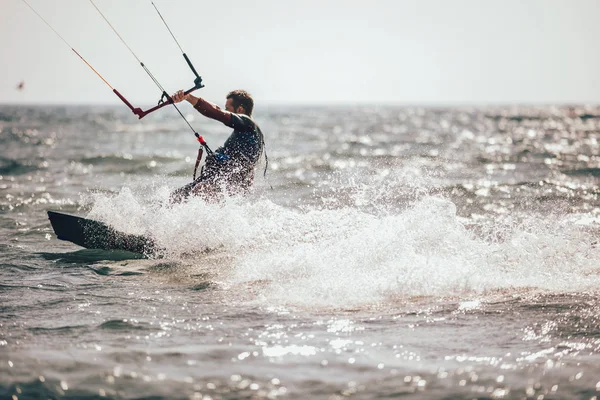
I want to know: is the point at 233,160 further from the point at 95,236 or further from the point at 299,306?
the point at 299,306

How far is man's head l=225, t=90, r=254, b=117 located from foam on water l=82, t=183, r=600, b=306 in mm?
1298

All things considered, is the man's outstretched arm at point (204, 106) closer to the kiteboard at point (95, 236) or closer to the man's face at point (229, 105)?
the man's face at point (229, 105)

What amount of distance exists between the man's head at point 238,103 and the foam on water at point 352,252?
1298mm

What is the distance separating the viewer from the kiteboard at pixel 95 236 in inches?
344

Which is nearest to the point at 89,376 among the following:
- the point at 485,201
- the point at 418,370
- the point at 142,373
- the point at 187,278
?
the point at 142,373

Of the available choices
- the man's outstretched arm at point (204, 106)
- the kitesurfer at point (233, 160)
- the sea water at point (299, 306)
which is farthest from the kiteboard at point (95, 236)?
the man's outstretched arm at point (204, 106)

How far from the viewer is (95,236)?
29.3 ft

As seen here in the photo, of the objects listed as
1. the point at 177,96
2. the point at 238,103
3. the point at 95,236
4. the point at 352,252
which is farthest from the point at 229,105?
the point at 352,252

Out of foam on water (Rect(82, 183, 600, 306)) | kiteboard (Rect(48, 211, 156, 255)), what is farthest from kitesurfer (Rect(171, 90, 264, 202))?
kiteboard (Rect(48, 211, 156, 255))

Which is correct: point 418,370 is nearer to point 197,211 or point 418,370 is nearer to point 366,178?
point 197,211

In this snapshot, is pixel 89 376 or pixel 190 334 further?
pixel 190 334

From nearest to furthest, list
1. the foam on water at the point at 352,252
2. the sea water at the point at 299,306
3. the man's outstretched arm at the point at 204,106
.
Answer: the sea water at the point at 299,306 < the foam on water at the point at 352,252 < the man's outstretched arm at the point at 204,106

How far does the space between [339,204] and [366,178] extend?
626 cm

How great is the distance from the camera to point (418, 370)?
4543 mm
